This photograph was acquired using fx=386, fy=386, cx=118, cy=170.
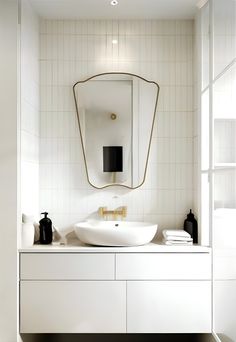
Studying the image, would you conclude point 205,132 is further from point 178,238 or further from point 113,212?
point 113,212

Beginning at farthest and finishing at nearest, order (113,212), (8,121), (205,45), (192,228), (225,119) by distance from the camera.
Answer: (113,212)
(192,228)
(205,45)
(8,121)
(225,119)

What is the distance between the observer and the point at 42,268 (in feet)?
8.39

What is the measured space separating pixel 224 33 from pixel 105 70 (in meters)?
1.07

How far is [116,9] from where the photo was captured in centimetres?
282

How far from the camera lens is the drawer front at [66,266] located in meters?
2.55

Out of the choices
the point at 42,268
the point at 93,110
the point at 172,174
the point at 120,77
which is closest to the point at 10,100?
the point at 93,110

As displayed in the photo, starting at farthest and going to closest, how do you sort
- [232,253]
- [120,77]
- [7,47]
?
[120,77]
[7,47]
[232,253]

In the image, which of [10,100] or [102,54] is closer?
[10,100]

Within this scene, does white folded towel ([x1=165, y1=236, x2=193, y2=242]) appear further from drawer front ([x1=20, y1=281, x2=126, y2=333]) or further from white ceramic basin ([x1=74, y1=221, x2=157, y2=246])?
drawer front ([x1=20, y1=281, x2=126, y2=333])

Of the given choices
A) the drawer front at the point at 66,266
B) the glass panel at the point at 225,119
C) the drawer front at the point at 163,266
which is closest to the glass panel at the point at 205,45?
the glass panel at the point at 225,119

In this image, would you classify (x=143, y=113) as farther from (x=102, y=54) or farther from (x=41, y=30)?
(x=41, y=30)

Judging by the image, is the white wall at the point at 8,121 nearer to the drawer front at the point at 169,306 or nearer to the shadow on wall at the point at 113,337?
the shadow on wall at the point at 113,337

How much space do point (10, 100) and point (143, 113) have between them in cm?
103

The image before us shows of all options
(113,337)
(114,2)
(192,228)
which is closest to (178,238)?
Result: (192,228)
